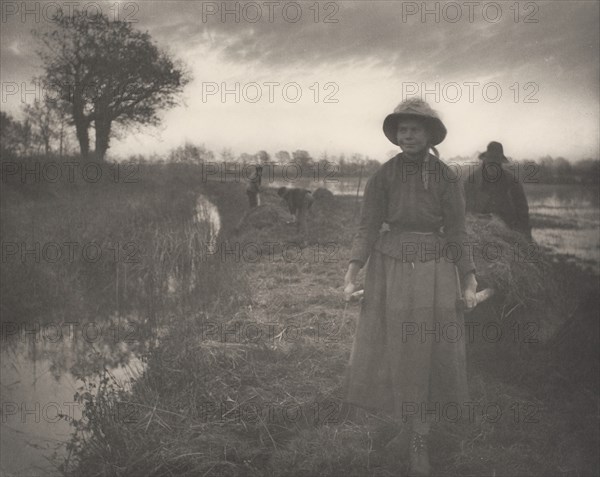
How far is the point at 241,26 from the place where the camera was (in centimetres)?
673

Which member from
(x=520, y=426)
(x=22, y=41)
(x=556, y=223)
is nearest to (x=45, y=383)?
(x=520, y=426)

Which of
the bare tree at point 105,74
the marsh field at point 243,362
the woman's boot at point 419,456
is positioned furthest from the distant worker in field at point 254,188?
the woman's boot at point 419,456

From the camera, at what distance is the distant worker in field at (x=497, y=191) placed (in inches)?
195

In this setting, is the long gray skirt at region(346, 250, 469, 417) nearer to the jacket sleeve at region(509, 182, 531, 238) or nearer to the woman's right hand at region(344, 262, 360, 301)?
the woman's right hand at region(344, 262, 360, 301)

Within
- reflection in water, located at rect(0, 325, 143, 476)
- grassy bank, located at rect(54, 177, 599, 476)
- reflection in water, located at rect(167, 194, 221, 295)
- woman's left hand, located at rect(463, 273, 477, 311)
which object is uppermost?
woman's left hand, located at rect(463, 273, 477, 311)

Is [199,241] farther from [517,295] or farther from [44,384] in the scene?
[517,295]

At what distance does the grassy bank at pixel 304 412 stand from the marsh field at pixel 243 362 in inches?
0.5

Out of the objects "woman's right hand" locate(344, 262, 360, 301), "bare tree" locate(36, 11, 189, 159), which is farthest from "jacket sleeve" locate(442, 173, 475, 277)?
"bare tree" locate(36, 11, 189, 159)

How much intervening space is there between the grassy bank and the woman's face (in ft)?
5.37

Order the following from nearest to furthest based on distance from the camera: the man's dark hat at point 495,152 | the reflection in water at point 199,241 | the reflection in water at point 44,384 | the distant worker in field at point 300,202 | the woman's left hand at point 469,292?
the woman's left hand at point 469,292, the reflection in water at point 44,384, the man's dark hat at point 495,152, the reflection in water at point 199,241, the distant worker in field at point 300,202

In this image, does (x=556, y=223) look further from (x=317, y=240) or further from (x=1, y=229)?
(x=1, y=229)

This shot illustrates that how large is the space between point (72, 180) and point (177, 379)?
8.64m

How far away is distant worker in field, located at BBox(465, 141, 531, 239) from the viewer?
4953 mm

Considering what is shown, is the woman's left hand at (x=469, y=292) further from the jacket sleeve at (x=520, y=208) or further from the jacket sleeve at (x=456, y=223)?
the jacket sleeve at (x=520, y=208)
